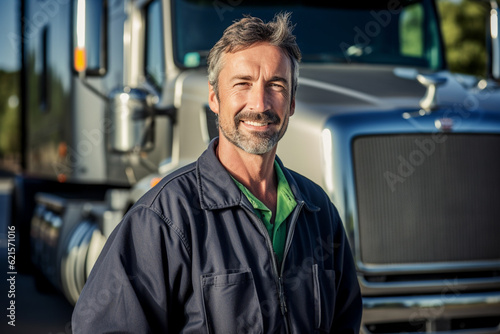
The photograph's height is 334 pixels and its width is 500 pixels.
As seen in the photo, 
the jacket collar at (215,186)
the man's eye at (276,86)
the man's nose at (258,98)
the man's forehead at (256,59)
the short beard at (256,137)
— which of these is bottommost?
the jacket collar at (215,186)

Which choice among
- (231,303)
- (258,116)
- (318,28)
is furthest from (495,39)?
(231,303)

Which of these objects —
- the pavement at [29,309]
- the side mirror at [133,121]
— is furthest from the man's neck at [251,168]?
the pavement at [29,309]

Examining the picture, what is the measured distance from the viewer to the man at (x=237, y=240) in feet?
7.13

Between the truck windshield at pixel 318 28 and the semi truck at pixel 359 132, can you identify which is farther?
the truck windshield at pixel 318 28

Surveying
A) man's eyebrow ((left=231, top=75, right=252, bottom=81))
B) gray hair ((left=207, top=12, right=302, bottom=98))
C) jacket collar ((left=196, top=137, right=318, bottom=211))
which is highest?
gray hair ((left=207, top=12, right=302, bottom=98))

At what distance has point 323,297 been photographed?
7.97 feet

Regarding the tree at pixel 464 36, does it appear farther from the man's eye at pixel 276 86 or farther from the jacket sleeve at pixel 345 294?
the man's eye at pixel 276 86

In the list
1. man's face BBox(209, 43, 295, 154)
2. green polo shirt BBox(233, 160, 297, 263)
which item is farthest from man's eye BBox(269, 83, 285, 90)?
green polo shirt BBox(233, 160, 297, 263)

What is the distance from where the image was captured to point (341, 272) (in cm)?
262

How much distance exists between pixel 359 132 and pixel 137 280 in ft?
8.25

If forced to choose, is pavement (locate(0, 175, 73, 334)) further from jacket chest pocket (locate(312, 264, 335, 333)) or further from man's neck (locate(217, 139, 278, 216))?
jacket chest pocket (locate(312, 264, 335, 333))

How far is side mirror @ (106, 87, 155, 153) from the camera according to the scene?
5488 mm

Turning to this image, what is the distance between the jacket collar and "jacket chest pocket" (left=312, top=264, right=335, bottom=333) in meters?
0.24

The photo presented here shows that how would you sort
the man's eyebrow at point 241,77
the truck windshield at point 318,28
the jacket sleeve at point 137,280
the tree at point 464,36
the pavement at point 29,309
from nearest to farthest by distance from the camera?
the jacket sleeve at point 137,280, the man's eyebrow at point 241,77, the truck windshield at point 318,28, the pavement at point 29,309, the tree at point 464,36
